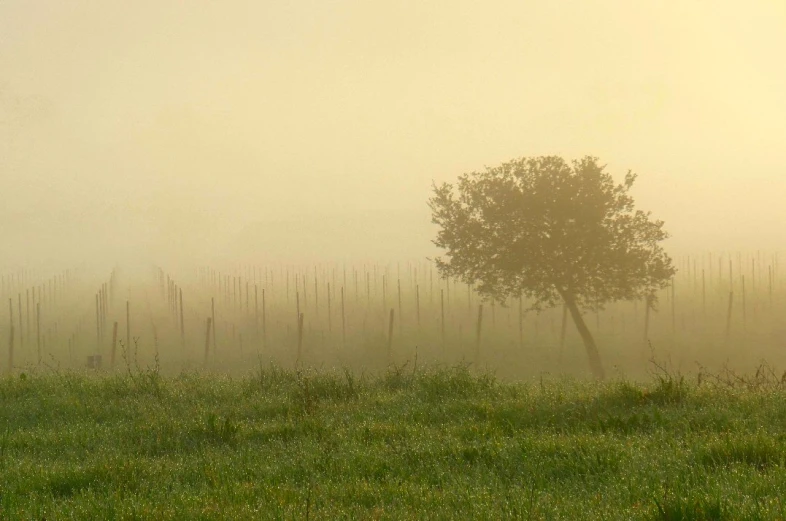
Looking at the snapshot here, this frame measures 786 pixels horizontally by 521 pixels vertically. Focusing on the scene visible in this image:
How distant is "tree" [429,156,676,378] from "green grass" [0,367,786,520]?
22178mm

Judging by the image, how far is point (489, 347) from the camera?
176ft

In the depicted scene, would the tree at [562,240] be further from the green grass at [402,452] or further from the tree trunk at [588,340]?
the green grass at [402,452]

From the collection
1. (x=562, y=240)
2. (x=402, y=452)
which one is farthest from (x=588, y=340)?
(x=402, y=452)

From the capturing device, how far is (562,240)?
35.6 metres

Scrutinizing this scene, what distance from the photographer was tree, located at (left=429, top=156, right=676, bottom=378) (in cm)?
3556

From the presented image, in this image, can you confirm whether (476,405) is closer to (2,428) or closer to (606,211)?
(2,428)

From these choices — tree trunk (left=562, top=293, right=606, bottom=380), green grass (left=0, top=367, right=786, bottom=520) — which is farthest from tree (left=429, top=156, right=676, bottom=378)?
green grass (left=0, top=367, right=786, bottom=520)

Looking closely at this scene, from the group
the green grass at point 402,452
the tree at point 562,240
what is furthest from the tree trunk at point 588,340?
the green grass at point 402,452

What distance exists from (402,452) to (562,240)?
2825 centimetres

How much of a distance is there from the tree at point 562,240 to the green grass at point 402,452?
22.2 m

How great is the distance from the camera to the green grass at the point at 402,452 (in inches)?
260

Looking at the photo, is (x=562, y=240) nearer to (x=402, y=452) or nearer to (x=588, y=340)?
(x=588, y=340)

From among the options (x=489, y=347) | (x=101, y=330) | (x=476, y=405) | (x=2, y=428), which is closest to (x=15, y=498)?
(x=2, y=428)

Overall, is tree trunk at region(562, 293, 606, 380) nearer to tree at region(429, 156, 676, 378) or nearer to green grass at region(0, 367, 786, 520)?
tree at region(429, 156, 676, 378)
